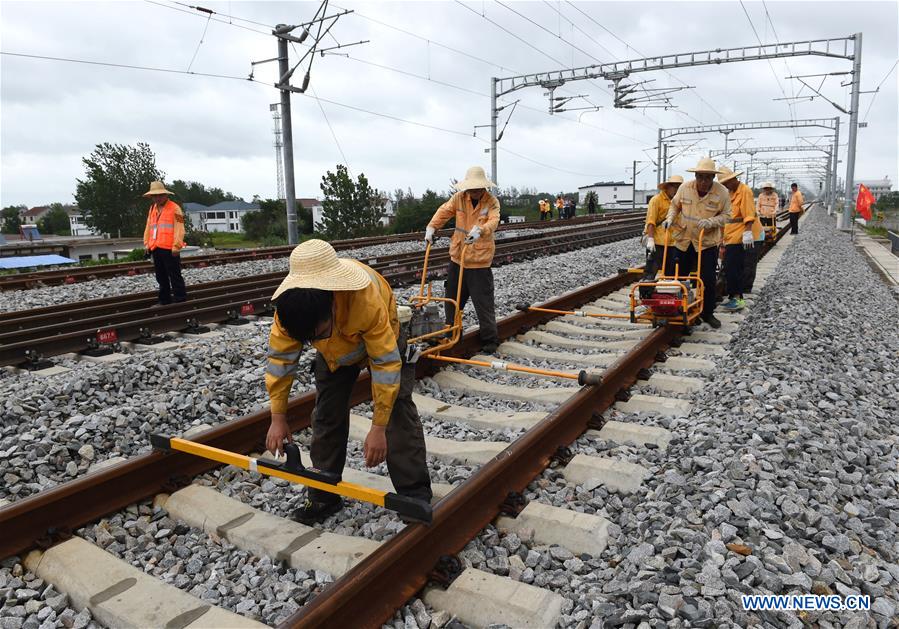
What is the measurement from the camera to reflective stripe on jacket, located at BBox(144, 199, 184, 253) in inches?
364

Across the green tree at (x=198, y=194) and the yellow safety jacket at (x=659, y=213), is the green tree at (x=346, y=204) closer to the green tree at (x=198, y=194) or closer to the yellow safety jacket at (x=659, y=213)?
the yellow safety jacket at (x=659, y=213)

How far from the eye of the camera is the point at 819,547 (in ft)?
9.52

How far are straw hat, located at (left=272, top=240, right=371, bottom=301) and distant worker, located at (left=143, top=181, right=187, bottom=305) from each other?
7353mm

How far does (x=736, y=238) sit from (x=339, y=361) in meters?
7.52

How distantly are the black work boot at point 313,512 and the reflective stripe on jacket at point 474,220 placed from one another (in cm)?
351

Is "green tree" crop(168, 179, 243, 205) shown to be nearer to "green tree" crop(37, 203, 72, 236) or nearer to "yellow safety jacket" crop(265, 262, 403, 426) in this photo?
"green tree" crop(37, 203, 72, 236)

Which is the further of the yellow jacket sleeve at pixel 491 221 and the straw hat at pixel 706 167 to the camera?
the straw hat at pixel 706 167

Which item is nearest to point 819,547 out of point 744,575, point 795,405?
point 744,575

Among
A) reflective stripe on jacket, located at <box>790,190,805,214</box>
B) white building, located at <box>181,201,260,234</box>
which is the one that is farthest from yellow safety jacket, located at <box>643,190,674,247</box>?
white building, located at <box>181,201,260,234</box>

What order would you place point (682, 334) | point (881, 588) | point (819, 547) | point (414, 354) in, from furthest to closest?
point (682, 334)
point (414, 354)
point (819, 547)
point (881, 588)

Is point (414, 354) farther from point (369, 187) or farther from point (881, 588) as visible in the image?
point (369, 187)

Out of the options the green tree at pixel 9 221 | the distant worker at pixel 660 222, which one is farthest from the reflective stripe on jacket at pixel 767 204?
the green tree at pixel 9 221

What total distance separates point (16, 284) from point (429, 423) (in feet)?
36.8

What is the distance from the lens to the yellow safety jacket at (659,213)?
322 inches
